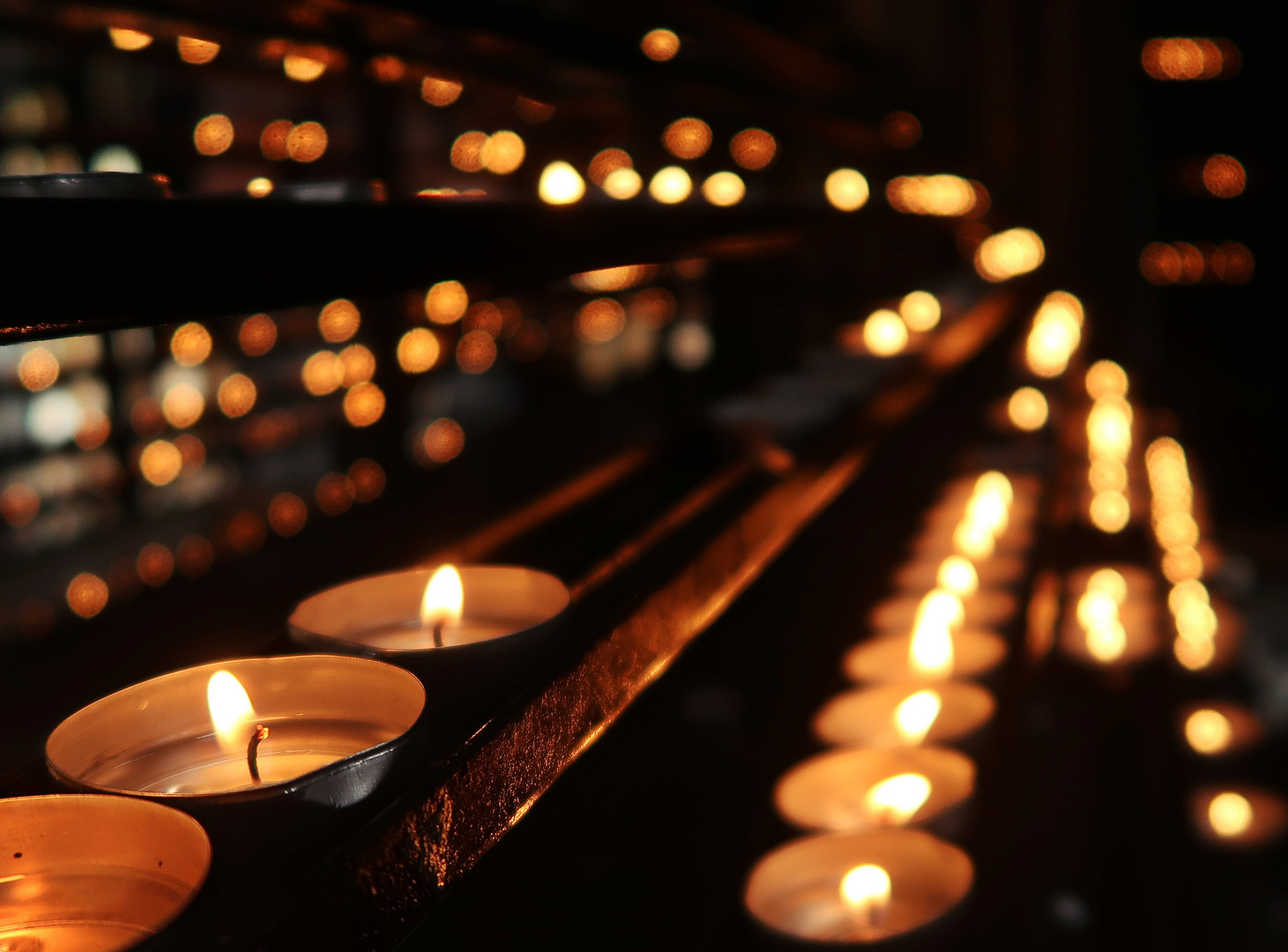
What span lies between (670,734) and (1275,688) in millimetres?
2701

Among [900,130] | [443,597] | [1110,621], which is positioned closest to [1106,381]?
[900,130]

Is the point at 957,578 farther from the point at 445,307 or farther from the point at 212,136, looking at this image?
the point at 212,136

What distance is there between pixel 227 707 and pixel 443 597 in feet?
0.45

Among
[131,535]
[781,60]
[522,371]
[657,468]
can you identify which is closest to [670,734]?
[657,468]

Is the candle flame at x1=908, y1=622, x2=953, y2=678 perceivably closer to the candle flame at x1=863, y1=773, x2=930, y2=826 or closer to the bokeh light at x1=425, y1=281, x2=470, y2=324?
the candle flame at x1=863, y1=773, x2=930, y2=826

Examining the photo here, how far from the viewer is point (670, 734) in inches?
35.9

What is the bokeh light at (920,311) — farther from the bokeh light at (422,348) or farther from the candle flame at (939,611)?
the bokeh light at (422,348)

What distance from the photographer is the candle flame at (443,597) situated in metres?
0.56

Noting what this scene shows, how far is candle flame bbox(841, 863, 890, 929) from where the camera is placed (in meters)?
0.77

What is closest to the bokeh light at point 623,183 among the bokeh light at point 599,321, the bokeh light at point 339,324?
the bokeh light at point 339,324

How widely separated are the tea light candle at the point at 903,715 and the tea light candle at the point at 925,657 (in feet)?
0.12

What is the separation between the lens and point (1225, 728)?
2.00 m

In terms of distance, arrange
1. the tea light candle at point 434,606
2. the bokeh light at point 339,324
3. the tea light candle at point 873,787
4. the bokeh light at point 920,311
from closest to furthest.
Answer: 1. the tea light candle at point 434,606
2. the tea light candle at point 873,787
3. the bokeh light at point 920,311
4. the bokeh light at point 339,324

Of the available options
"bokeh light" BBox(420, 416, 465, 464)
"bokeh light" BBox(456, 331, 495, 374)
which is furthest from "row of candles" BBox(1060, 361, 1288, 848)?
"bokeh light" BBox(456, 331, 495, 374)
